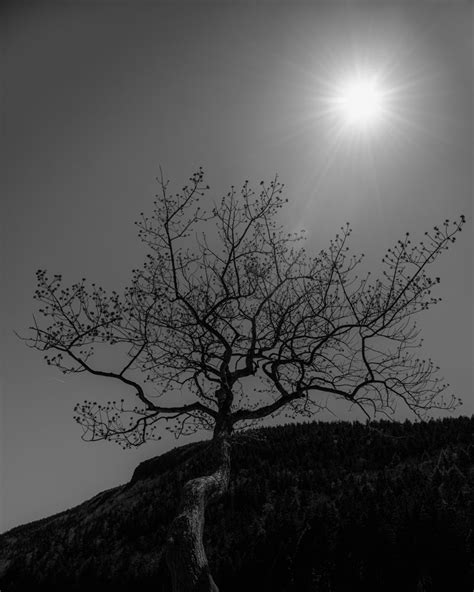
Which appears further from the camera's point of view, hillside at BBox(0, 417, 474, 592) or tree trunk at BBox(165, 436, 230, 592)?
hillside at BBox(0, 417, 474, 592)

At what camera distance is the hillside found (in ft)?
29.1

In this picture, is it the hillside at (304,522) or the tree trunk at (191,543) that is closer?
the tree trunk at (191,543)

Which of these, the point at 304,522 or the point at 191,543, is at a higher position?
the point at 191,543

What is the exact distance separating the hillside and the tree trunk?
2431 mm

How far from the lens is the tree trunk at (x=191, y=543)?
5418 mm

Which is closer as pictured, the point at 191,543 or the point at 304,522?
the point at 191,543

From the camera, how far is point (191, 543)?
5.77 metres

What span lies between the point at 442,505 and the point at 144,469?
51.6 feet

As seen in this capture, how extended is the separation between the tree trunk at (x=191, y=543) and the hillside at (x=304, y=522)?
2.43 meters

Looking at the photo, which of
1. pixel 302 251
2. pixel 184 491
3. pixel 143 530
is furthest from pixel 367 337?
pixel 143 530

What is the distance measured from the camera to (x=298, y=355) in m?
9.77

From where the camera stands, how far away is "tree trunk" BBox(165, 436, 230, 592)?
213 inches

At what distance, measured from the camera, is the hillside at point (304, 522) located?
888 centimetres

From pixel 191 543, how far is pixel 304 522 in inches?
250
